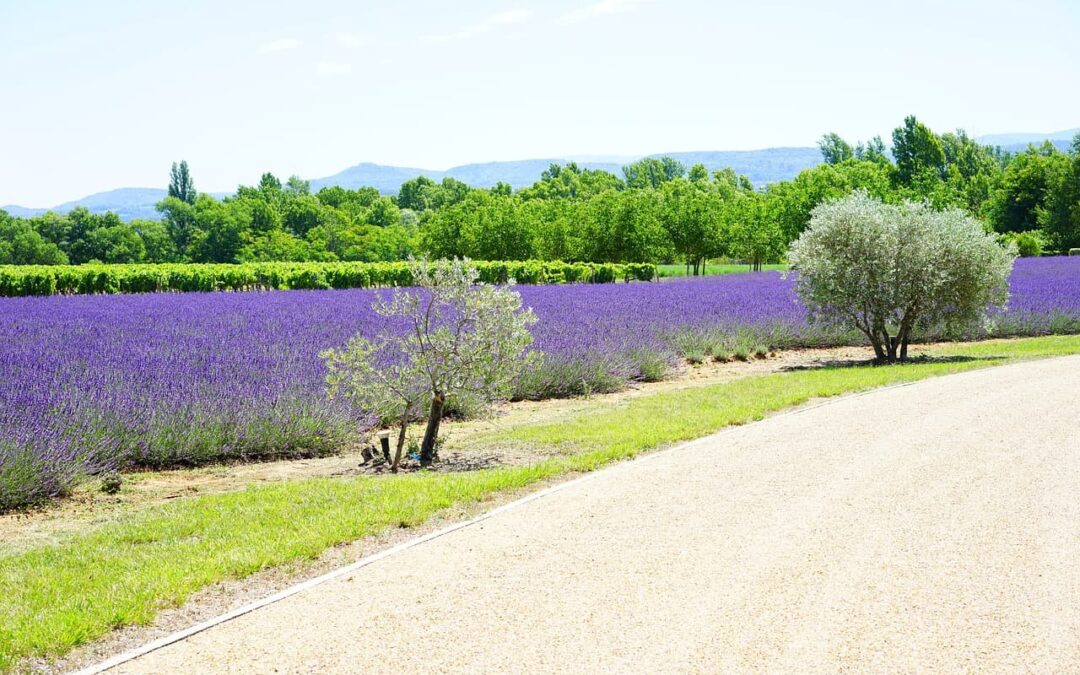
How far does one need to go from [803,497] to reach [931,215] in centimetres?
1098

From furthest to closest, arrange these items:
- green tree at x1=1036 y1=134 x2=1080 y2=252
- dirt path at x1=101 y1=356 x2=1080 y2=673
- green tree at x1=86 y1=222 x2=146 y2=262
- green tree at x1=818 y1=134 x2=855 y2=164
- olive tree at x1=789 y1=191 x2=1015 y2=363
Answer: green tree at x1=818 y1=134 x2=855 y2=164
green tree at x1=86 y1=222 x2=146 y2=262
green tree at x1=1036 y1=134 x2=1080 y2=252
olive tree at x1=789 y1=191 x2=1015 y2=363
dirt path at x1=101 y1=356 x2=1080 y2=673

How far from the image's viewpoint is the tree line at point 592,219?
2266 inches

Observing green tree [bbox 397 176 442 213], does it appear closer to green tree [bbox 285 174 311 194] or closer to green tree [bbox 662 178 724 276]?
green tree [bbox 285 174 311 194]

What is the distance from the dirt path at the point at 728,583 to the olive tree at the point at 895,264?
8.12 metres

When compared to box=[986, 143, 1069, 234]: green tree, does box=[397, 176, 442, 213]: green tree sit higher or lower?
higher

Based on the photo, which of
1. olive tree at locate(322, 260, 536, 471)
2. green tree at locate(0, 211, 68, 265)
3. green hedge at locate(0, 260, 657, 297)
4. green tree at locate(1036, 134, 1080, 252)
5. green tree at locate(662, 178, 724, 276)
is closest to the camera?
olive tree at locate(322, 260, 536, 471)

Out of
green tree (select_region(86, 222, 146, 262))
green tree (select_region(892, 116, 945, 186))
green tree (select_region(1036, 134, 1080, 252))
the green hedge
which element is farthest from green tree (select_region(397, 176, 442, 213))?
the green hedge

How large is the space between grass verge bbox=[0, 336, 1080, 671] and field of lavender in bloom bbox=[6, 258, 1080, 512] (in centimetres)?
123

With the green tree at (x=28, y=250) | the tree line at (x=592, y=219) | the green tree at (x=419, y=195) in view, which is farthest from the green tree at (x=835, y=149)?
the green tree at (x=28, y=250)

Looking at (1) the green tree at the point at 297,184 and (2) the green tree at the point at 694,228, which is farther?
(1) the green tree at the point at 297,184

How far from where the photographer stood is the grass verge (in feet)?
15.2

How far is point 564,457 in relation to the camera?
8.52 metres

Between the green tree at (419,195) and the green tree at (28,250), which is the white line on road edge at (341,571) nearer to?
the green tree at (28,250)

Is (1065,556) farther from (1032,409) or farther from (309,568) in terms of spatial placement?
(1032,409)
